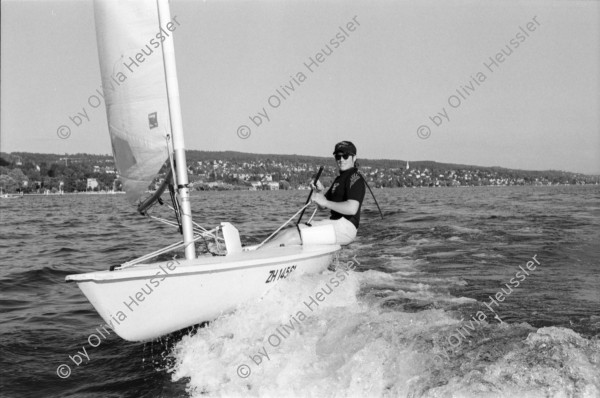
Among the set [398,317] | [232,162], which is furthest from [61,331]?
[232,162]

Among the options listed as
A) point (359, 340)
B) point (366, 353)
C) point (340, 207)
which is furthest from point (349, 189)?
point (366, 353)

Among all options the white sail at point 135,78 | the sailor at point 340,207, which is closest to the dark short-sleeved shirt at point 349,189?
the sailor at point 340,207

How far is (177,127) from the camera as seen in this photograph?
5.38m

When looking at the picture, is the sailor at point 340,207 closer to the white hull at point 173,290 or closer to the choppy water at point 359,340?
the choppy water at point 359,340

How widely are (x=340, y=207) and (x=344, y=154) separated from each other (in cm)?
70

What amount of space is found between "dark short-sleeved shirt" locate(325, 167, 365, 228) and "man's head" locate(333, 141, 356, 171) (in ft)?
0.28

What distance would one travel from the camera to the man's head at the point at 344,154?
6777mm

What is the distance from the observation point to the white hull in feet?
14.5

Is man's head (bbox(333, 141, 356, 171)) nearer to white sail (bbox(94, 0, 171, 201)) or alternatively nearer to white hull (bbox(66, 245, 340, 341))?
white hull (bbox(66, 245, 340, 341))

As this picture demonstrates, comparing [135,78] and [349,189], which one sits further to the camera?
[349,189]

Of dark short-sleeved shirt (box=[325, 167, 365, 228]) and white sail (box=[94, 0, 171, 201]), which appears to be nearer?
white sail (box=[94, 0, 171, 201])

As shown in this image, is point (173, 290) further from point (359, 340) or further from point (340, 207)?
point (340, 207)

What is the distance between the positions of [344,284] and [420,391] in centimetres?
273

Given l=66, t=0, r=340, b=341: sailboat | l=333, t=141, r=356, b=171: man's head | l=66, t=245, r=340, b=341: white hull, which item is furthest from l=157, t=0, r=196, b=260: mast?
l=333, t=141, r=356, b=171: man's head
